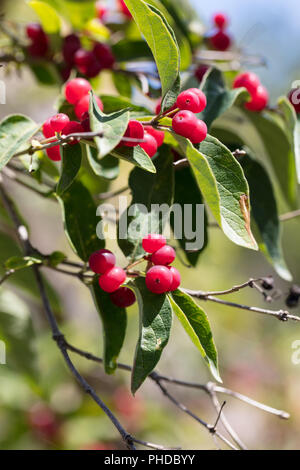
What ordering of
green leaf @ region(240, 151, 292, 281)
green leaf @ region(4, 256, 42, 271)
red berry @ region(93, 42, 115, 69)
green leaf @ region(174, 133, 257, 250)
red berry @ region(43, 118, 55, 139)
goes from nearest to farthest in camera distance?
1. green leaf @ region(174, 133, 257, 250)
2. red berry @ region(43, 118, 55, 139)
3. green leaf @ region(4, 256, 42, 271)
4. green leaf @ region(240, 151, 292, 281)
5. red berry @ region(93, 42, 115, 69)

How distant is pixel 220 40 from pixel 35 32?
0.60 metres

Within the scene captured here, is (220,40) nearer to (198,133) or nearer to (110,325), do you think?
(198,133)

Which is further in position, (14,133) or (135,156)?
(14,133)

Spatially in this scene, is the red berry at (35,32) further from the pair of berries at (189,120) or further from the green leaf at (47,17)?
the pair of berries at (189,120)

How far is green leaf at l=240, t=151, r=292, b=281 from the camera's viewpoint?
119 centimetres

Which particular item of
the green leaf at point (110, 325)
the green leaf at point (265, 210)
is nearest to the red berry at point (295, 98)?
the green leaf at point (265, 210)

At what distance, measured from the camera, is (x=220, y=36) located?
167 cm

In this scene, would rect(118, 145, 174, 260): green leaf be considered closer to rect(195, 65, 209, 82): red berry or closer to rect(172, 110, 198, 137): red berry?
rect(172, 110, 198, 137): red berry

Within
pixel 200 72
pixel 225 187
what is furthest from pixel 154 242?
pixel 200 72

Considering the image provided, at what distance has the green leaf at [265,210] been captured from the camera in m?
1.19

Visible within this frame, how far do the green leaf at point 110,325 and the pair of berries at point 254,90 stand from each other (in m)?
0.61

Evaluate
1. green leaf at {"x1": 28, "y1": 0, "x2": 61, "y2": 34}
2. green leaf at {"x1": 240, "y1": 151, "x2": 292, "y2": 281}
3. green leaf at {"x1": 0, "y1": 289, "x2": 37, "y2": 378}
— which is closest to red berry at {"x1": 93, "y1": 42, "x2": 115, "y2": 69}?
green leaf at {"x1": 28, "y1": 0, "x2": 61, "y2": 34}

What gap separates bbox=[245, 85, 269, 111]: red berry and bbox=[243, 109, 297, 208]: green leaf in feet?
0.09

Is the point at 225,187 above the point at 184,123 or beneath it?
beneath
